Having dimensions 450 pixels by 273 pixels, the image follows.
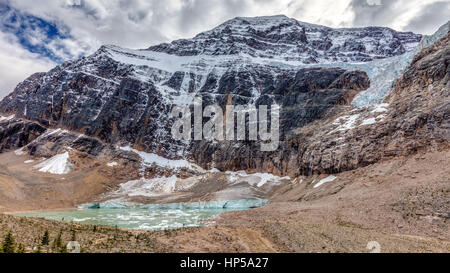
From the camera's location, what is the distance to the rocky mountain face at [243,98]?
4525 centimetres

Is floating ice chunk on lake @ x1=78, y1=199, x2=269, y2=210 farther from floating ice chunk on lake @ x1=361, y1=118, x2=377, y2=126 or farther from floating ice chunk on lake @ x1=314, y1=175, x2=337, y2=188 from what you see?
floating ice chunk on lake @ x1=361, y1=118, x2=377, y2=126

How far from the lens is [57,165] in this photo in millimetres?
74062

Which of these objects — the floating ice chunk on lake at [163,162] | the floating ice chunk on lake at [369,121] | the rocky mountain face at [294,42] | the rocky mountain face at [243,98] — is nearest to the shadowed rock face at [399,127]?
the floating ice chunk on lake at [369,121]

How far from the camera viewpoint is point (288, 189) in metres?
53.9

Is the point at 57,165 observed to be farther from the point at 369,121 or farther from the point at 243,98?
the point at 369,121

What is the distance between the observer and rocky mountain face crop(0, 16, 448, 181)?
1781 inches

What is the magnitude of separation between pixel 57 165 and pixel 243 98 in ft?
203

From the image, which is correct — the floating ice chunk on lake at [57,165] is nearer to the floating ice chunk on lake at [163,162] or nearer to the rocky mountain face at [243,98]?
the rocky mountain face at [243,98]

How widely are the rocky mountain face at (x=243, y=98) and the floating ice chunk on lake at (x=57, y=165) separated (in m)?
6.84

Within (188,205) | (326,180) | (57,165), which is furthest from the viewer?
(57,165)

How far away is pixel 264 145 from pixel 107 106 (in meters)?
59.8

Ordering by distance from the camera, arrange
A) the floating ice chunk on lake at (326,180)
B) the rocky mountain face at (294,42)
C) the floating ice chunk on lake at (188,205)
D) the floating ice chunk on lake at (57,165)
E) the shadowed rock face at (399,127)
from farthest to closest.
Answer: the rocky mountain face at (294,42), the floating ice chunk on lake at (57,165), the floating ice chunk on lake at (188,205), the floating ice chunk on lake at (326,180), the shadowed rock face at (399,127)

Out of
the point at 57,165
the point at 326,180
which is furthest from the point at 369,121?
the point at 57,165
